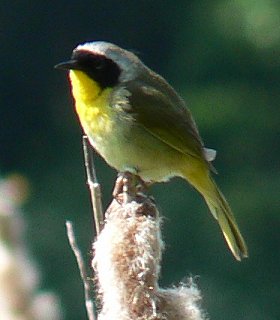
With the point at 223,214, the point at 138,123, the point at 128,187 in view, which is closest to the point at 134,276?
the point at 128,187

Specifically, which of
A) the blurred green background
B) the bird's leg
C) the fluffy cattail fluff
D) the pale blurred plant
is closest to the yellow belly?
the bird's leg

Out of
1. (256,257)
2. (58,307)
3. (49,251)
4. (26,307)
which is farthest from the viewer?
(256,257)

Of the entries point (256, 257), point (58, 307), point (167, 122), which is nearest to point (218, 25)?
point (256, 257)

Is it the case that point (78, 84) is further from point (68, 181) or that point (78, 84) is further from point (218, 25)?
point (218, 25)

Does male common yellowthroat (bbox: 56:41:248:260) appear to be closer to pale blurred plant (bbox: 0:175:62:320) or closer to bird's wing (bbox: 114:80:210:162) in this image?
bird's wing (bbox: 114:80:210:162)

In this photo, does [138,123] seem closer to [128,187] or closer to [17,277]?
[128,187]

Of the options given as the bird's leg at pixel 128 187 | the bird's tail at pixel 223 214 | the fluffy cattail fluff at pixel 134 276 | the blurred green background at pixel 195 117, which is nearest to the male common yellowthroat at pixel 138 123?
the bird's tail at pixel 223 214

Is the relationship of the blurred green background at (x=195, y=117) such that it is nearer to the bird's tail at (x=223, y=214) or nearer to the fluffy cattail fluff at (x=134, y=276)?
the bird's tail at (x=223, y=214)
